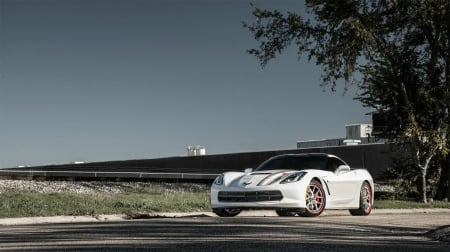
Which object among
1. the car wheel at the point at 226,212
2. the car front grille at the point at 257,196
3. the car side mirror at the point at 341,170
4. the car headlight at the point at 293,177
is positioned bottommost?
the car wheel at the point at 226,212

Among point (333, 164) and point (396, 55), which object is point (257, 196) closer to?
point (333, 164)

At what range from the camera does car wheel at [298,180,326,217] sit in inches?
472

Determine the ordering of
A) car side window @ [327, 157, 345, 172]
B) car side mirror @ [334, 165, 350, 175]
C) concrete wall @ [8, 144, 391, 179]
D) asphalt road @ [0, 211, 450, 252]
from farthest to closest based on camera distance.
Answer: concrete wall @ [8, 144, 391, 179] < car side window @ [327, 157, 345, 172] < car side mirror @ [334, 165, 350, 175] < asphalt road @ [0, 211, 450, 252]

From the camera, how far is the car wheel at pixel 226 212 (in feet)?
40.3

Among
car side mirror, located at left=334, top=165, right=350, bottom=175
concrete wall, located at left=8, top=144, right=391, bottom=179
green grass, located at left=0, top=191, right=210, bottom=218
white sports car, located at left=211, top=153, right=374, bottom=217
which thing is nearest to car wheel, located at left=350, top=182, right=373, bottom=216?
white sports car, located at left=211, top=153, right=374, bottom=217

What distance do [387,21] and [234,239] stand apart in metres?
14.8

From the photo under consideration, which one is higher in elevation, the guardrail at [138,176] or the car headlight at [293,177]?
the car headlight at [293,177]

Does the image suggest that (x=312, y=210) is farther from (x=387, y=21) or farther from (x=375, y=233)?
(x=387, y=21)

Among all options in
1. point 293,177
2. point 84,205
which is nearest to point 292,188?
point 293,177

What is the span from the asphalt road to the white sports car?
A: 1560mm

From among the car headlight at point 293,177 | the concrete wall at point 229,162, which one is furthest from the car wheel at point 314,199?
the concrete wall at point 229,162

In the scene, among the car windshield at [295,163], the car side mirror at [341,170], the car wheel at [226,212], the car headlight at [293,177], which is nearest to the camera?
the car headlight at [293,177]

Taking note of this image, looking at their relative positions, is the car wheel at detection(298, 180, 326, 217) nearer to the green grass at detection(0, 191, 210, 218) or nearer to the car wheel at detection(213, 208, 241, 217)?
the car wheel at detection(213, 208, 241, 217)

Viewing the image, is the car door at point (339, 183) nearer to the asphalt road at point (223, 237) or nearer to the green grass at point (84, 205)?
the asphalt road at point (223, 237)
